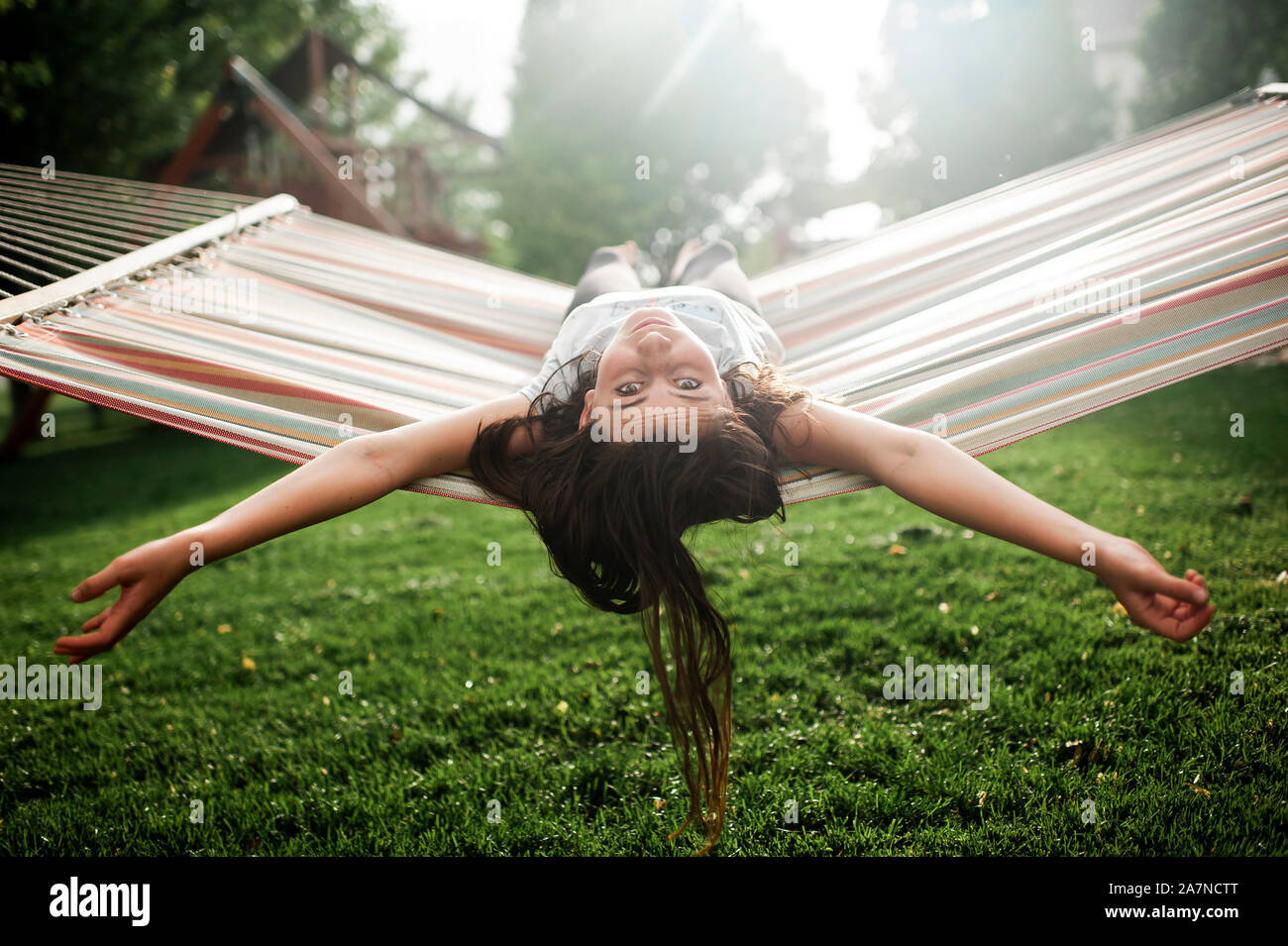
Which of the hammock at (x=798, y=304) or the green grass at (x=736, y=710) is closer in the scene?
the hammock at (x=798, y=304)

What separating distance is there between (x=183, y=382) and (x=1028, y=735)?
2.23m

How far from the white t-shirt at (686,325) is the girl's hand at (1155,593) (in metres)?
0.97

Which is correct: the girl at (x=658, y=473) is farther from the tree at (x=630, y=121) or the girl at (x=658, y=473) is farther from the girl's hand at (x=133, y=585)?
the tree at (x=630, y=121)

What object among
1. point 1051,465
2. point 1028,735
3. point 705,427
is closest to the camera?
point 705,427

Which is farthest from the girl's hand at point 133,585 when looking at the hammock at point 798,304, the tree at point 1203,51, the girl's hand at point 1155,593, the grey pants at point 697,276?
the tree at point 1203,51

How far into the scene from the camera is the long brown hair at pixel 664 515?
152 cm

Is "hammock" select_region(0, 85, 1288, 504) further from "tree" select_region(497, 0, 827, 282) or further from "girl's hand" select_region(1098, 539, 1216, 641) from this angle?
"tree" select_region(497, 0, 827, 282)

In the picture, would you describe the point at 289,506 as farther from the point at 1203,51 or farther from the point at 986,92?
the point at 986,92

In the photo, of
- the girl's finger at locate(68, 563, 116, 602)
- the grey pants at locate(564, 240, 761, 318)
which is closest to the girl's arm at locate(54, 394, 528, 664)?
the girl's finger at locate(68, 563, 116, 602)

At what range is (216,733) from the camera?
7.98ft

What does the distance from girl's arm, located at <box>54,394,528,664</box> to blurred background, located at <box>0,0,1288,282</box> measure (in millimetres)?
2340
